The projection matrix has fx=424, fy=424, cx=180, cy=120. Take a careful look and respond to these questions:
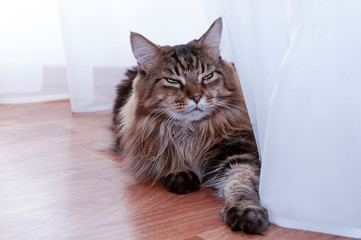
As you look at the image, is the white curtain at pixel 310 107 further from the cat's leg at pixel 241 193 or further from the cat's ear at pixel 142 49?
the cat's ear at pixel 142 49

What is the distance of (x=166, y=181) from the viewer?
5.18 ft

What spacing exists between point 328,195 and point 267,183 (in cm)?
17

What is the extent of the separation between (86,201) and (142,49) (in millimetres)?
591

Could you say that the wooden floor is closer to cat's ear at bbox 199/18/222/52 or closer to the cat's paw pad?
the cat's paw pad

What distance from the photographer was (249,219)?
1.17 meters

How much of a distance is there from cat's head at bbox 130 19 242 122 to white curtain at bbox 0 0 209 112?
3.10 ft

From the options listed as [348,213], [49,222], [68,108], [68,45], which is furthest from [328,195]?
[68,108]

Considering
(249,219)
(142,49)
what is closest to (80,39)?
(142,49)

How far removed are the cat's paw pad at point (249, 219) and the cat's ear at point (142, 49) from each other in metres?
0.69

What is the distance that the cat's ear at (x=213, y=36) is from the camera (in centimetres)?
154

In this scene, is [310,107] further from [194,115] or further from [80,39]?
[80,39]

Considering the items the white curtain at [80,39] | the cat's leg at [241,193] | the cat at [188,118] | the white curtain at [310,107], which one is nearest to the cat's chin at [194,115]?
the cat at [188,118]

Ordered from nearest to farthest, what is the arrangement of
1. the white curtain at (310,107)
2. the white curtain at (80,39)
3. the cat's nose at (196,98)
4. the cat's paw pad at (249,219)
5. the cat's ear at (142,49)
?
the white curtain at (310,107)
the cat's paw pad at (249,219)
the cat's nose at (196,98)
the cat's ear at (142,49)
the white curtain at (80,39)

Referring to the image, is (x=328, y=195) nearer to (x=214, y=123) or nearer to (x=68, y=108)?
(x=214, y=123)
